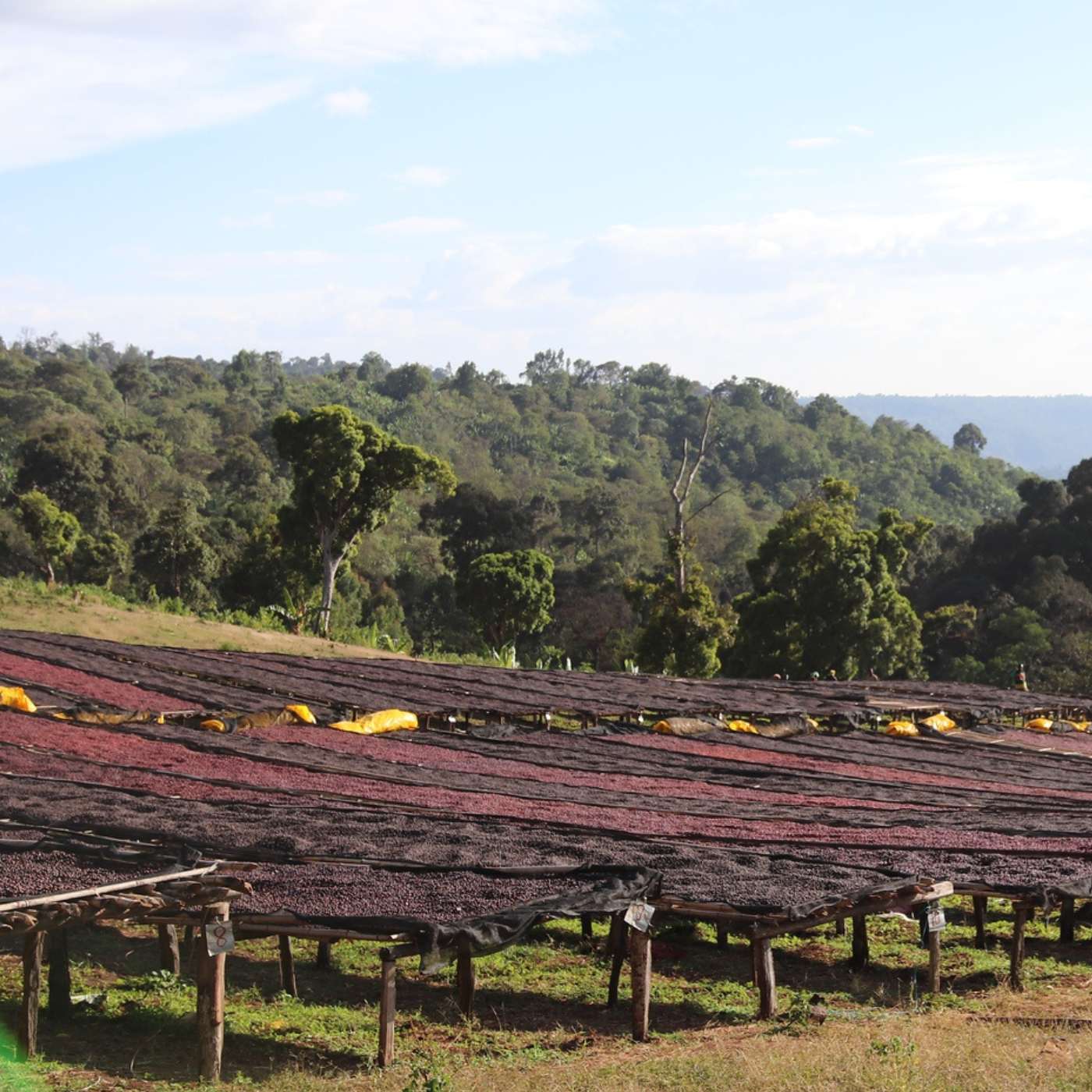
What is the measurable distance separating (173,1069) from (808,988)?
14.0ft

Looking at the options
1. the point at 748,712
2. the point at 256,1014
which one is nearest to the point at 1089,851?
the point at 256,1014

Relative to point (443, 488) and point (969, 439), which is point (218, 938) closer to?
point (443, 488)

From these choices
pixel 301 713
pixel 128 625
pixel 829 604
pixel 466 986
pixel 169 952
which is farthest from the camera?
pixel 829 604

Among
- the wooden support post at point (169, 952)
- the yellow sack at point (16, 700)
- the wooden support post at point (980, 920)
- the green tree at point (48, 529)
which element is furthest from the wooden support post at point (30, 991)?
the green tree at point (48, 529)

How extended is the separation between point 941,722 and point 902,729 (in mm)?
1278

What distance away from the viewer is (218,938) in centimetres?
712

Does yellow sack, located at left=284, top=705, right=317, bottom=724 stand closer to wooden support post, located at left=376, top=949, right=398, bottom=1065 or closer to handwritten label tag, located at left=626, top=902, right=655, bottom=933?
handwritten label tag, located at left=626, top=902, right=655, bottom=933

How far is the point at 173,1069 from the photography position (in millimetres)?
7332

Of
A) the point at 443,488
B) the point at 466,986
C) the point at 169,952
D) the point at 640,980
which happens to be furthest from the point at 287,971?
the point at 443,488

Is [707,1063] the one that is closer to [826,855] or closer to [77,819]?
[826,855]

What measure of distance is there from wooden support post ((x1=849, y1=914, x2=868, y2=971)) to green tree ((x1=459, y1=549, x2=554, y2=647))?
87.8ft

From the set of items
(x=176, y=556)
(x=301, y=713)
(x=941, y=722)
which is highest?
(x=176, y=556)

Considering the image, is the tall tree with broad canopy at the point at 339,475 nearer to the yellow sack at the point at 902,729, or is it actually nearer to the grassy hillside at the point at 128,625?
the grassy hillside at the point at 128,625

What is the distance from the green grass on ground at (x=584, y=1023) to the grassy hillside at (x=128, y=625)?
62.0ft
